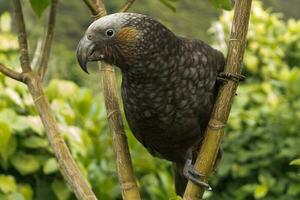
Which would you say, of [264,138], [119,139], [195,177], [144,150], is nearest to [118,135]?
[119,139]

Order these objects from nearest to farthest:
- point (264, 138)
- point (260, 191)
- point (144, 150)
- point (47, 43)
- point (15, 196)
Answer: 1. point (47, 43)
2. point (15, 196)
3. point (144, 150)
4. point (260, 191)
5. point (264, 138)

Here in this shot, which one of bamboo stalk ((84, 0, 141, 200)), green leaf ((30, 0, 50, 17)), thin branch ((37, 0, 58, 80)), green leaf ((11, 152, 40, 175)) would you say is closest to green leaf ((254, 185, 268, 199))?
green leaf ((11, 152, 40, 175))

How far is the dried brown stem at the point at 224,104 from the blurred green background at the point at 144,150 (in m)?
0.41

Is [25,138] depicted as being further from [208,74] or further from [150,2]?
[150,2]

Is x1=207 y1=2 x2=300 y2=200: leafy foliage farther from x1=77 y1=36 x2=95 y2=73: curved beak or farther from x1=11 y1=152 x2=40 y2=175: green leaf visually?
x1=77 y1=36 x2=95 y2=73: curved beak

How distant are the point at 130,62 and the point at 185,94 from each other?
212mm

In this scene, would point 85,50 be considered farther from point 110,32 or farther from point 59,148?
point 59,148

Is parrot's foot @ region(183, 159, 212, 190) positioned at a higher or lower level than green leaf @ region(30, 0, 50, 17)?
lower

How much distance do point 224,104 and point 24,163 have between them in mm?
1386

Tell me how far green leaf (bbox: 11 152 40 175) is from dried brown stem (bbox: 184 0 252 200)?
1263 millimetres

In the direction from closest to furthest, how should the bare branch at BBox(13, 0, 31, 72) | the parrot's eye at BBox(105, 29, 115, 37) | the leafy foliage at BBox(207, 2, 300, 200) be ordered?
the parrot's eye at BBox(105, 29, 115, 37) → the bare branch at BBox(13, 0, 31, 72) → the leafy foliage at BBox(207, 2, 300, 200)

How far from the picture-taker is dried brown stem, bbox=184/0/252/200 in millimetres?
1956

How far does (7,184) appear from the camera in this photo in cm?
301

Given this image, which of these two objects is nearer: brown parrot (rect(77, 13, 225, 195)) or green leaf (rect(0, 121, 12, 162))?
brown parrot (rect(77, 13, 225, 195))
